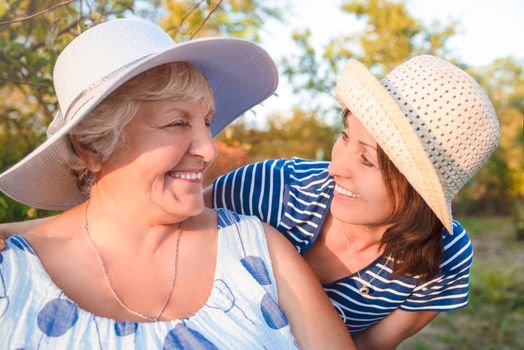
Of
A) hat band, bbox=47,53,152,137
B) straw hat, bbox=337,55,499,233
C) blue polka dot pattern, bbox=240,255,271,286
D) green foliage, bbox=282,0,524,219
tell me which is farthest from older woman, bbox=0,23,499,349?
green foliage, bbox=282,0,524,219

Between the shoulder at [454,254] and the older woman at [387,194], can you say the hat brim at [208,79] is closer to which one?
the older woman at [387,194]

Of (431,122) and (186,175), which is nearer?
(186,175)

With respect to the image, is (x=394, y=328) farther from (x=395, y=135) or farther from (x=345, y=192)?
(x=395, y=135)

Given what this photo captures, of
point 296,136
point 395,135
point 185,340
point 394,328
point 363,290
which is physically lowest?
point 296,136

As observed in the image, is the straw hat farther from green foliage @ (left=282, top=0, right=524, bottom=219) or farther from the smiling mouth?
green foliage @ (left=282, top=0, right=524, bottom=219)

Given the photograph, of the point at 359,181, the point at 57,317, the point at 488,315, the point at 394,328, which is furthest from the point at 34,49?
the point at 488,315

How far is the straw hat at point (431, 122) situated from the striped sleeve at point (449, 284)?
0.41 metres

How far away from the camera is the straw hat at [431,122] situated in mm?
2053

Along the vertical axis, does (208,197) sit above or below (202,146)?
below

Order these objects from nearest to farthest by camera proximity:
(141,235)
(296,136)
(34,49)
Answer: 1. (141,235)
2. (34,49)
3. (296,136)

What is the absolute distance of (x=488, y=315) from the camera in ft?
19.5

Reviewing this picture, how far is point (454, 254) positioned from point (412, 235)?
29cm

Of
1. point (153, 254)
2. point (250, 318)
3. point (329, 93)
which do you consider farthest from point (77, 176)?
point (329, 93)

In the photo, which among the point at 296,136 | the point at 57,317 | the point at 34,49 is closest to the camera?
the point at 57,317
